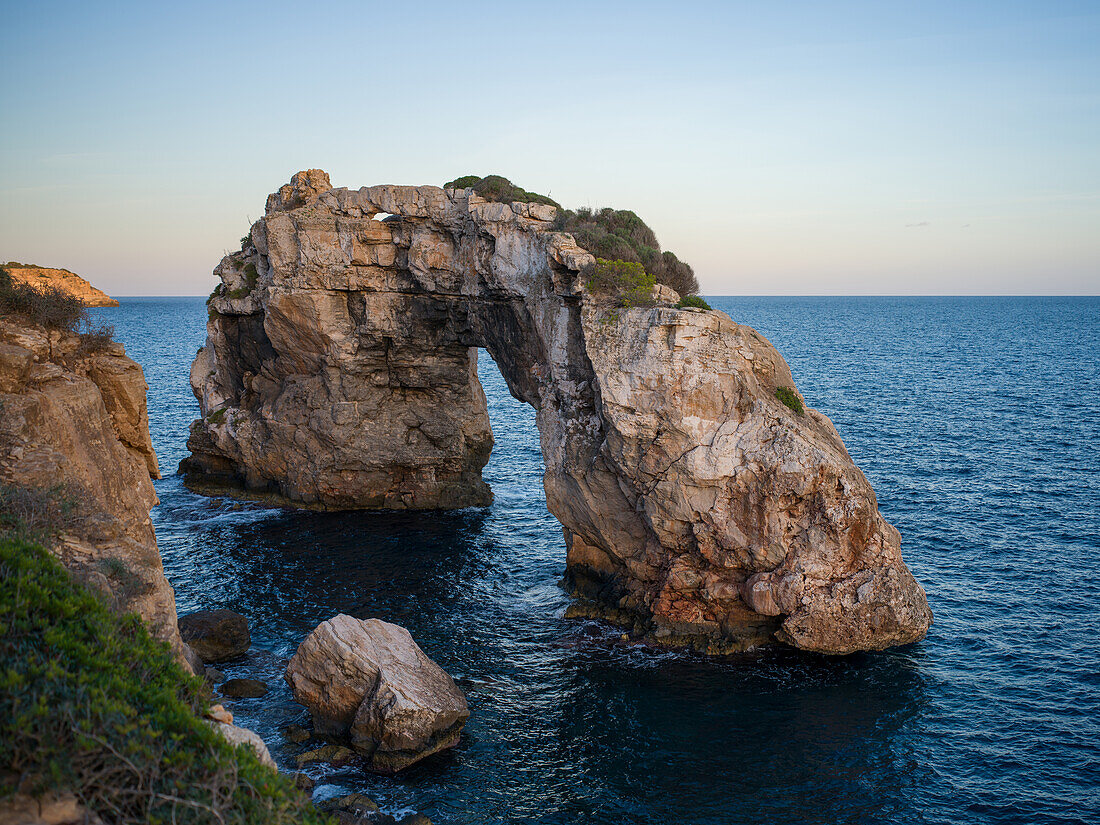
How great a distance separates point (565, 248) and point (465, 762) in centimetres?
1904

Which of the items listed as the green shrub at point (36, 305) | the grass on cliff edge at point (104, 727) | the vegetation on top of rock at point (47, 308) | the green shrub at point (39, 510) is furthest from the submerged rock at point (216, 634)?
the grass on cliff edge at point (104, 727)

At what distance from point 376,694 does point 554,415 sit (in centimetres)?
1446

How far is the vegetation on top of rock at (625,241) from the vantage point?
102 ft

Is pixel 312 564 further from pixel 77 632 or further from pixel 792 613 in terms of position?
pixel 77 632

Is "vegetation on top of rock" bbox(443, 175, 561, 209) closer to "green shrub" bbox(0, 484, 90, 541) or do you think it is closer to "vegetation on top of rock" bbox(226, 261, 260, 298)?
"vegetation on top of rock" bbox(226, 261, 260, 298)

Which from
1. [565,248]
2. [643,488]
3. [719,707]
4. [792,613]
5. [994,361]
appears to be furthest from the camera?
[994,361]

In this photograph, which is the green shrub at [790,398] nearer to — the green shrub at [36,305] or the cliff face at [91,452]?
the cliff face at [91,452]

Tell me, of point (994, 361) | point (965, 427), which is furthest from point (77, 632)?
point (994, 361)

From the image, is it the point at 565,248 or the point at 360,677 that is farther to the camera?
the point at 565,248

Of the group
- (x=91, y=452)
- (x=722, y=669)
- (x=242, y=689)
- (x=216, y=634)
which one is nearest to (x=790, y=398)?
(x=722, y=669)

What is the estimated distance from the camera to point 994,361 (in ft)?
307

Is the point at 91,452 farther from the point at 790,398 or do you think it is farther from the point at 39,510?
the point at 790,398

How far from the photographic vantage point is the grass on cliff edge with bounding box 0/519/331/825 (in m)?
9.45

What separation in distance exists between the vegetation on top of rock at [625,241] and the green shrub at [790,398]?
621 centimetres
